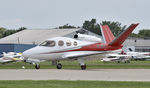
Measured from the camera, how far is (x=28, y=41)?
102625 mm

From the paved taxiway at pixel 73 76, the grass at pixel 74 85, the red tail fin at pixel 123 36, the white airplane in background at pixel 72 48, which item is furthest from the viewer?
the white airplane in background at pixel 72 48

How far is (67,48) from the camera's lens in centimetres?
3547

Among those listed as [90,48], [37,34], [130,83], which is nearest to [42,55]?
[90,48]

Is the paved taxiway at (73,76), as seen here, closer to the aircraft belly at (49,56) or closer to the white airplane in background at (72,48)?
the aircraft belly at (49,56)

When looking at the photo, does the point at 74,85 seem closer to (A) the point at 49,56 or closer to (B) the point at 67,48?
(A) the point at 49,56

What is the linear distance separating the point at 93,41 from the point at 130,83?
55.1 feet

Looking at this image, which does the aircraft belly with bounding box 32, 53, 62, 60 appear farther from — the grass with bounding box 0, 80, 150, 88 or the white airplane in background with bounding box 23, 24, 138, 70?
the grass with bounding box 0, 80, 150, 88

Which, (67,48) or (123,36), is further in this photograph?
(67,48)

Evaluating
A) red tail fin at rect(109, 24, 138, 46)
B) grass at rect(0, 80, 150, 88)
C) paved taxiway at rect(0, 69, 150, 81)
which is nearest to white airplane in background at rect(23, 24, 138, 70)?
red tail fin at rect(109, 24, 138, 46)

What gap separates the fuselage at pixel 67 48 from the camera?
115 ft

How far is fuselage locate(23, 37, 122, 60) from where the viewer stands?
35.1m

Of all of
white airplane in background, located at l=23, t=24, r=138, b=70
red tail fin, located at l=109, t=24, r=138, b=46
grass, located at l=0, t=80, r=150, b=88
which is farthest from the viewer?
white airplane in background, located at l=23, t=24, r=138, b=70

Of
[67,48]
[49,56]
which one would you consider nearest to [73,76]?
[49,56]

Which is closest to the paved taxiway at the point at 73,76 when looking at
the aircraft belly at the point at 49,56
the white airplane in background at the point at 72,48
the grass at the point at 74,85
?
the grass at the point at 74,85
